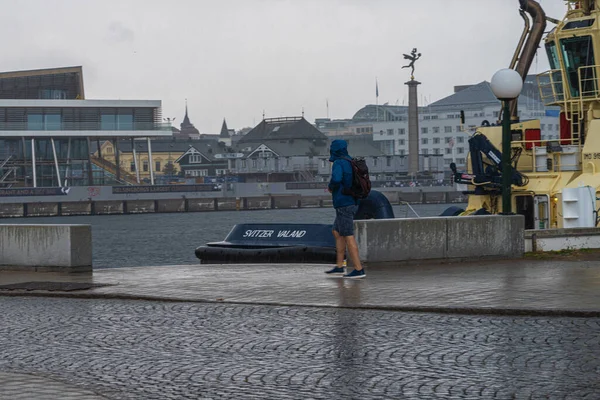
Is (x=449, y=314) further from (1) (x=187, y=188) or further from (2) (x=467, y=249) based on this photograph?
(1) (x=187, y=188)

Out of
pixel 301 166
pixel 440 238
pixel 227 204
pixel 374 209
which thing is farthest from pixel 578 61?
pixel 301 166

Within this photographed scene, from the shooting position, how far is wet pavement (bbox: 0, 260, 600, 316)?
36.1 feet

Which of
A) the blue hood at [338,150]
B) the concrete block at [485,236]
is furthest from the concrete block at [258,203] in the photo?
the blue hood at [338,150]

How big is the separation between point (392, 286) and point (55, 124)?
116 metres

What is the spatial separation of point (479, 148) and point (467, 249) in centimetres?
1270

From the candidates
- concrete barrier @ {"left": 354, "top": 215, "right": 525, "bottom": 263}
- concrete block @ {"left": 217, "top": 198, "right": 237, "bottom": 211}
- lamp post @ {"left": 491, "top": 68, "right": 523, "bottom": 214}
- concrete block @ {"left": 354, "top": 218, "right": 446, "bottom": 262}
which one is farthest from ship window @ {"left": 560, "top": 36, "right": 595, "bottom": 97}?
concrete block @ {"left": 217, "top": 198, "right": 237, "bottom": 211}

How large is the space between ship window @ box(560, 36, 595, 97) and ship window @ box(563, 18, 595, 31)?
0.30 metres

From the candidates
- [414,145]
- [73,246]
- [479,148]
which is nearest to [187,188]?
[414,145]

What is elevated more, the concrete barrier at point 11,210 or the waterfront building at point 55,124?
the waterfront building at point 55,124

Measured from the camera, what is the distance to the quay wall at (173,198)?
4870 inches

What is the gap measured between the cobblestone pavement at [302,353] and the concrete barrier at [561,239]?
6.82m

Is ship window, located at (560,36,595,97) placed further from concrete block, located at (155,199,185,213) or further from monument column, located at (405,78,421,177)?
monument column, located at (405,78,421,177)

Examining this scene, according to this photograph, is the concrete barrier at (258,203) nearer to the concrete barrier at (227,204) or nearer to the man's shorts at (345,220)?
the concrete barrier at (227,204)

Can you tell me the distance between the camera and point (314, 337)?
940 cm
